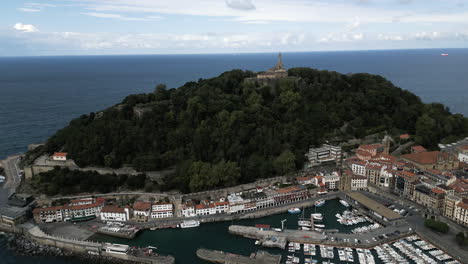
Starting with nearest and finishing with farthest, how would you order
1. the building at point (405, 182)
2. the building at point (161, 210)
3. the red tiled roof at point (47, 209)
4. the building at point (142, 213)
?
the red tiled roof at point (47, 209), the building at point (142, 213), the building at point (161, 210), the building at point (405, 182)

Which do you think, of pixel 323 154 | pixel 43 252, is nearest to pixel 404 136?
pixel 323 154

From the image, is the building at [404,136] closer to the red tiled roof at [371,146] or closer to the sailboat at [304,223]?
the red tiled roof at [371,146]

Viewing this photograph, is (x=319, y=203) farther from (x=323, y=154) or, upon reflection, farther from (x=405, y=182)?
(x=323, y=154)

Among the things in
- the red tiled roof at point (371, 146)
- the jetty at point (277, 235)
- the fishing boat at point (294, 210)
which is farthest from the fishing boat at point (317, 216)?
the red tiled roof at point (371, 146)

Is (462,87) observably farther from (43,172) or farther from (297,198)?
(43,172)

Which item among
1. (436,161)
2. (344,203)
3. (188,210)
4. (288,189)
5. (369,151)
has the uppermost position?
(369,151)

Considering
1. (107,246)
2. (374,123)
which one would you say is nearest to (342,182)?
(374,123)
